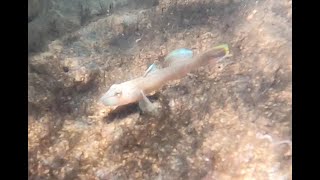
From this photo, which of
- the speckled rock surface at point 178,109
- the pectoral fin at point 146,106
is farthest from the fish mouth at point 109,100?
the pectoral fin at point 146,106

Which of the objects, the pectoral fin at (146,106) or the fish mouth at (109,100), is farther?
the fish mouth at (109,100)

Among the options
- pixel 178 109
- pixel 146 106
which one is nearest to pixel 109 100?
pixel 146 106

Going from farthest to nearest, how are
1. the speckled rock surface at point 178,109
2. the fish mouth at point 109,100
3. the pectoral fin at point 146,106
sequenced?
1. the fish mouth at point 109,100
2. the pectoral fin at point 146,106
3. the speckled rock surface at point 178,109

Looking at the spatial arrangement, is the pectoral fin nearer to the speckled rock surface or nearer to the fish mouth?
the speckled rock surface

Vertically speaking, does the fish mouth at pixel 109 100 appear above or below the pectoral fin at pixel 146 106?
above

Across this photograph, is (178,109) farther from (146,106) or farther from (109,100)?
(109,100)

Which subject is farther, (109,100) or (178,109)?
(109,100)

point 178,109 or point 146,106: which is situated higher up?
point 146,106

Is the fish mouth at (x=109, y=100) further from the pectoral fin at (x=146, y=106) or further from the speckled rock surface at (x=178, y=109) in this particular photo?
the pectoral fin at (x=146, y=106)

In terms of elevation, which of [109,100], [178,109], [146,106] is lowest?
[178,109]
